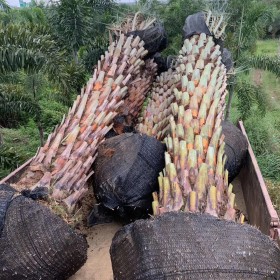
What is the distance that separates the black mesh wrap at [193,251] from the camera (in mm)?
2059

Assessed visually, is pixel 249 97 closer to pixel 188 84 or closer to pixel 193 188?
pixel 188 84

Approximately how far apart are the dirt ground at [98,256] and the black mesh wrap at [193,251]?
1.01m

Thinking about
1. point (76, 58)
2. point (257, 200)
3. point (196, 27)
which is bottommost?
point (257, 200)

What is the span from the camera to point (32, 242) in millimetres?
2572

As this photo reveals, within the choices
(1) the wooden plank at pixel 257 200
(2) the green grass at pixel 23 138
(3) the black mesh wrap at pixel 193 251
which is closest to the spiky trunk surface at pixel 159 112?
(1) the wooden plank at pixel 257 200

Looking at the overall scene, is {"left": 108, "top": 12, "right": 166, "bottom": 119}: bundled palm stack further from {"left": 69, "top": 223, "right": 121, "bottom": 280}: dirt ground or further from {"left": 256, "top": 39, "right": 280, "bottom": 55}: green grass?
{"left": 256, "top": 39, "right": 280, "bottom": 55}: green grass

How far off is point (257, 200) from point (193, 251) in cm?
176

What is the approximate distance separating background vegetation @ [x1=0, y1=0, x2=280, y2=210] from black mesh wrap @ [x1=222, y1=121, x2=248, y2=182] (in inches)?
40.5

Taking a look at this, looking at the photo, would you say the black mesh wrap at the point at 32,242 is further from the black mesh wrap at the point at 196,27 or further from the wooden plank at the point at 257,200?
the black mesh wrap at the point at 196,27

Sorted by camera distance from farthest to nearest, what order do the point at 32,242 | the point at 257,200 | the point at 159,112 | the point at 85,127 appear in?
the point at 159,112 → the point at 85,127 → the point at 257,200 → the point at 32,242

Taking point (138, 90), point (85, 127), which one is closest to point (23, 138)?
point (138, 90)

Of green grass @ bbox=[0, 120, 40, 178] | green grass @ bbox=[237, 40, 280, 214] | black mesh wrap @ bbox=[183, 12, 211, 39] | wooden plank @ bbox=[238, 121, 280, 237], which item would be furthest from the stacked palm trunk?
green grass @ bbox=[0, 120, 40, 178]

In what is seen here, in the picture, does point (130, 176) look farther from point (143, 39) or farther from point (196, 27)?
point (196, 27)

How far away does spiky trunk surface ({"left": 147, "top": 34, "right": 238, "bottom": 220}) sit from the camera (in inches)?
104
